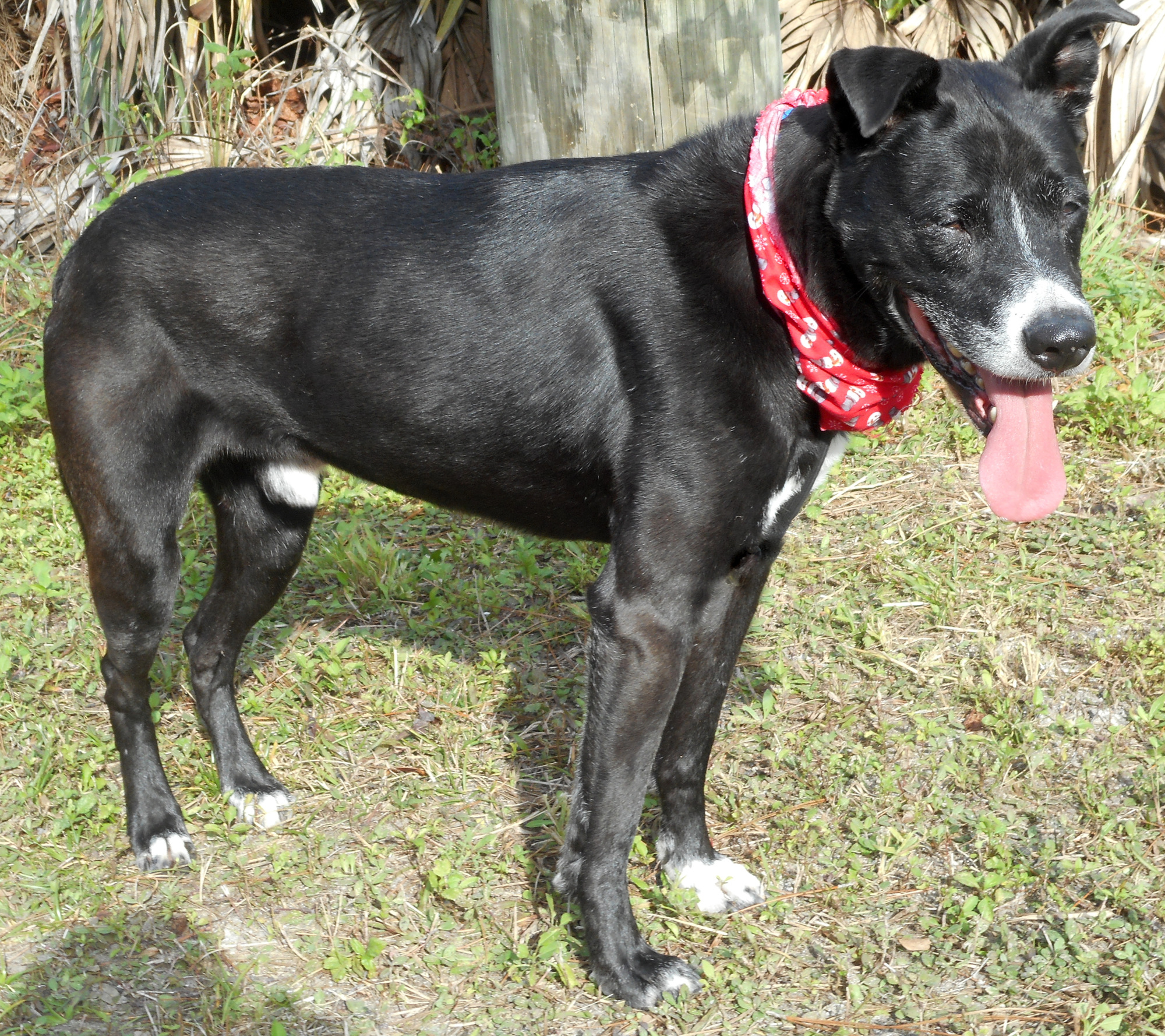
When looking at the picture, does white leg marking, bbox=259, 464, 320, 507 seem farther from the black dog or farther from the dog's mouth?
the dog's mouth

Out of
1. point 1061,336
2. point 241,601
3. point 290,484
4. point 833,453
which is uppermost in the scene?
point 1061,336

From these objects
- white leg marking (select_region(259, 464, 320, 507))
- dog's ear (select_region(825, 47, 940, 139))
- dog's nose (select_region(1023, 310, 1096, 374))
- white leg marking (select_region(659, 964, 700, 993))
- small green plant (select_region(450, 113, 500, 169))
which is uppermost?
dog's ear (select_region(825, 47, 940, 139))

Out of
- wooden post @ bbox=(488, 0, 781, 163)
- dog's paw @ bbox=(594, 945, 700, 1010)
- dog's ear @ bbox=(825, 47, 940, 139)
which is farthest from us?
wooden post @ bbox=(488, 0, 781, 163)

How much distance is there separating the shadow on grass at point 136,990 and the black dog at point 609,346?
29 cm

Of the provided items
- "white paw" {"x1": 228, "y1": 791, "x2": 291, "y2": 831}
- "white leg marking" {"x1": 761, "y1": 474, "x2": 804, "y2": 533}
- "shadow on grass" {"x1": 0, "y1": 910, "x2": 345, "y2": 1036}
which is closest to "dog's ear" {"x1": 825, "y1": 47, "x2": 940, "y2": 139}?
"white leg marking" {"x1": 761, "y1": 474, "x2": 804, "y2": 533}

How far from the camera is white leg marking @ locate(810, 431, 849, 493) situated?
262 cm

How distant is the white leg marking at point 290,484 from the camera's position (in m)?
3.12

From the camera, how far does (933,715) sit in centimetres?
342

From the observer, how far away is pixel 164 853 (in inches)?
121

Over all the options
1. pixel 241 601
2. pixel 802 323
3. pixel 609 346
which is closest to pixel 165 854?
pixel 241 601

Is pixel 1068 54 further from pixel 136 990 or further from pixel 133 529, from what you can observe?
pixel 136 990

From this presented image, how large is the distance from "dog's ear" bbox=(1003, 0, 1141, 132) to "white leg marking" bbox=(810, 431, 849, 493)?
802 mm

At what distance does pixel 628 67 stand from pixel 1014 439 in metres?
2.05

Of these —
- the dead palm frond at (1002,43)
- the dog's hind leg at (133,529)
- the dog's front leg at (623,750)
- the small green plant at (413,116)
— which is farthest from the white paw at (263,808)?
the dead palm frond at (1002,43)
